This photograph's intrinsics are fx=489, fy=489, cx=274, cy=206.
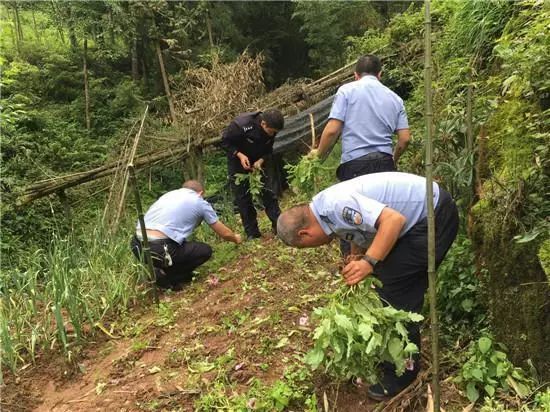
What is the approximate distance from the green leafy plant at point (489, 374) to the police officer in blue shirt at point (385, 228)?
0.96 ft

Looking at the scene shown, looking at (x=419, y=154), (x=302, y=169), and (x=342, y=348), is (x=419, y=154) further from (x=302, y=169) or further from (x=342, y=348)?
(x=342, y=348)

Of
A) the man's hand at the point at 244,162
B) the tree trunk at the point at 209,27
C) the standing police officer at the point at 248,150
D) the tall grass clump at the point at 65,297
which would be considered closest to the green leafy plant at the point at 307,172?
the standing police officer at the point at 248,150

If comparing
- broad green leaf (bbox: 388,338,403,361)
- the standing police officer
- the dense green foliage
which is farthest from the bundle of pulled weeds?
broad green leaf (bbox: 388,338,403,361)

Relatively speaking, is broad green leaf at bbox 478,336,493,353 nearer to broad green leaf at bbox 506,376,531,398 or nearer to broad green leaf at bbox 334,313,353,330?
broad green leaf at bbox 506,376,531,398

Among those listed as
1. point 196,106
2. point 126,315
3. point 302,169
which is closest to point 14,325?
point 126,315

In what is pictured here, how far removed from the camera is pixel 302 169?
146 inches

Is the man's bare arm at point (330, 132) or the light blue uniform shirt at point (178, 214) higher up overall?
the man's bare arm at point (330, 132)

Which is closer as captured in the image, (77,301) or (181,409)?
(181,409)

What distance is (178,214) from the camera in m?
4.74

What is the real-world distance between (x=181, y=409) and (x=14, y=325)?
1.83 meters

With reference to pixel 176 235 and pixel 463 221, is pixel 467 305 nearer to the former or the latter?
pixel 463 221

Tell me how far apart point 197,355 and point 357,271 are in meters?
1.63

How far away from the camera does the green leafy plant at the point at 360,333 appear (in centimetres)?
216

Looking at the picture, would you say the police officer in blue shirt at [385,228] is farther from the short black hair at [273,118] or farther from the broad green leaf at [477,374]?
the short black hair at [273,118]
